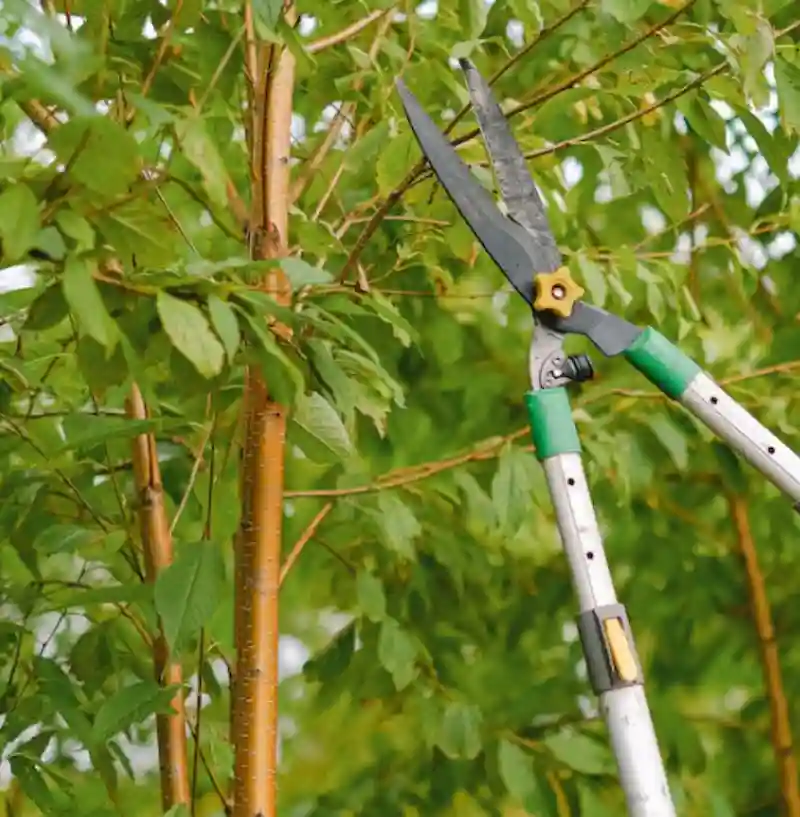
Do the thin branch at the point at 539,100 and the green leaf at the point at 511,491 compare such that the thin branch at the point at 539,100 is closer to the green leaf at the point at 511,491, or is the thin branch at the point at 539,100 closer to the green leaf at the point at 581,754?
the green leaf at the point at 511,491

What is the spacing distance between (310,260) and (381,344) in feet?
0.39

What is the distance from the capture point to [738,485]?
739 millimetres

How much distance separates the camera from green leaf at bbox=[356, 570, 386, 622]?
68 cm

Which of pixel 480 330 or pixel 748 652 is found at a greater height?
pixel 480 330

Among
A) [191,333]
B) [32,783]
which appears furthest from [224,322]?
[32,783]

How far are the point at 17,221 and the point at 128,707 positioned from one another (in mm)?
253

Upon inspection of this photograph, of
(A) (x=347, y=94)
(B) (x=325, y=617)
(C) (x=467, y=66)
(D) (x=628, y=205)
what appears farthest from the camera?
(B) (x=325, y=617)

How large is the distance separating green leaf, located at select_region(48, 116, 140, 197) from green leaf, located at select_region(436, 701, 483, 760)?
458mm

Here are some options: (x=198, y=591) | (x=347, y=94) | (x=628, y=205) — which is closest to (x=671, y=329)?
(x=628, y=205)

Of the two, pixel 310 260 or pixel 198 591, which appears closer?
pixel 198 591

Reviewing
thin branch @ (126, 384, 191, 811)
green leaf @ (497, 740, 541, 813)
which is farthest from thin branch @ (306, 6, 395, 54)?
green leaf @ (497, 740, 541, 813)

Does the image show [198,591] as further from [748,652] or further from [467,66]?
[748,652]

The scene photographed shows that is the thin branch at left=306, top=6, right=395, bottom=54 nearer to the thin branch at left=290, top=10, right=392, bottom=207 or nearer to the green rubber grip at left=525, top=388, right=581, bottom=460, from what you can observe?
the thin branch at left=290, top=10, right=392, bottom=207

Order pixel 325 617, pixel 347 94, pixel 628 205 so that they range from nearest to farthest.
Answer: pixel 347 94 < pixel 628 205 < pixel 325 617
